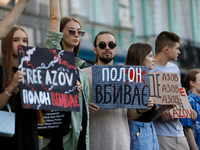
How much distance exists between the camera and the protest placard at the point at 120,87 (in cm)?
392

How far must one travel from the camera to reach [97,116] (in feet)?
13.3

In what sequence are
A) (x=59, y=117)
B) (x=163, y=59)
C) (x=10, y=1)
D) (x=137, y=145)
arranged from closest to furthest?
(x=59, y=117) → (x=137, y=145) → (x=163, y=59) → (x=10, y=1)

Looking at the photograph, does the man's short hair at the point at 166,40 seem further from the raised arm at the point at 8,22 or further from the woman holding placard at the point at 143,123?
the raised arm at the point at 8,22

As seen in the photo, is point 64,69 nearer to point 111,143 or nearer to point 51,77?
point 51,77

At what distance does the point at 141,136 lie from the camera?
4.26 meters

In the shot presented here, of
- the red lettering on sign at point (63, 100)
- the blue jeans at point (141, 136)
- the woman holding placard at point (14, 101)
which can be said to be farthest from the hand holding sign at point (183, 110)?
the woman holding placard at point (14, 101)

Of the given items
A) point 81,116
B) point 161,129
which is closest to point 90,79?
point 81,116

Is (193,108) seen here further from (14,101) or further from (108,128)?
(14,101)

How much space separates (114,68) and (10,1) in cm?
752

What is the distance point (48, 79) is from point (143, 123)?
1.44 m

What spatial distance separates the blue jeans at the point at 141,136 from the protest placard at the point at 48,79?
3.65ft

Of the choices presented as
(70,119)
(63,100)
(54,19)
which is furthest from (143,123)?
(54,19)

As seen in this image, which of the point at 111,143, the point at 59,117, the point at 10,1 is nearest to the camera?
the point at 59,117

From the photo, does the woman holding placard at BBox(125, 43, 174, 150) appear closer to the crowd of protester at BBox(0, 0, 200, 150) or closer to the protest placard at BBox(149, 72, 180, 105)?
the crowd of protester at BBox(0, 0, 200, 150)
